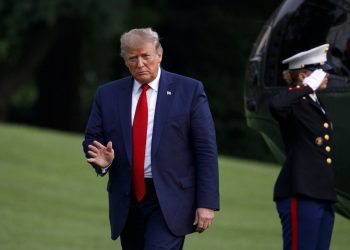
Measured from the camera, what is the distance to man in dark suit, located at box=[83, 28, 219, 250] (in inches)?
219

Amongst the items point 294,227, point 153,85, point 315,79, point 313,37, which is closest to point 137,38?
point 153,85

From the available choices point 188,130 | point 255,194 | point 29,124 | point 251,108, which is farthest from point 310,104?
point 29,124

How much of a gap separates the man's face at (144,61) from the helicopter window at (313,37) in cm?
182

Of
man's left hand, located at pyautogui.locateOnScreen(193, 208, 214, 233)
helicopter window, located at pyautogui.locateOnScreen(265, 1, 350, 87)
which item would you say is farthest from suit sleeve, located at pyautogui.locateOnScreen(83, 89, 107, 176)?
helicopter window, located at pyautogui.locateOnScreen(265, 1, 350, 87)

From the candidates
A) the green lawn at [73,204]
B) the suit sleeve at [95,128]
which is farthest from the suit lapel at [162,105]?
the green lawn at [73,204]

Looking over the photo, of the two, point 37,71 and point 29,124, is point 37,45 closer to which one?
point 37,71

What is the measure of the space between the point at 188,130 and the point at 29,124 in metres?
32.1

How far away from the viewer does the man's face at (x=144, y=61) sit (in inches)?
219

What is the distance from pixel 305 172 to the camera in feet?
18.8

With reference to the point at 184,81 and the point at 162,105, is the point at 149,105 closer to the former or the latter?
the point at 162,105

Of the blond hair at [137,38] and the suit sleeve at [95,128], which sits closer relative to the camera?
the blond hair at [137,38]

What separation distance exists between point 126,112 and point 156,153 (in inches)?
11.7

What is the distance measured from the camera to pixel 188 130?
18.6 feet

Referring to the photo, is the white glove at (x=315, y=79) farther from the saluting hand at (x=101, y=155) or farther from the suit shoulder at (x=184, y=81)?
the saluting hand at (x=101, y=155)
